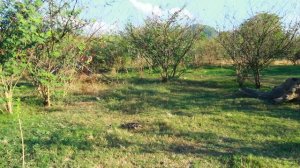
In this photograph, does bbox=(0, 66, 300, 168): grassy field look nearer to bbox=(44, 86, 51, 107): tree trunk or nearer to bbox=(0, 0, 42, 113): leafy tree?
bbox=(44, 86, 51, 107): tree trunk

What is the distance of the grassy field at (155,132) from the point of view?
519cm

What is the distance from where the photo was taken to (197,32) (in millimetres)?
12852

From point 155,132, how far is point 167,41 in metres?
6.56

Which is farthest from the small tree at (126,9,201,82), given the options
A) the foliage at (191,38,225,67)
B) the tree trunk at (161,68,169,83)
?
the foliage at (191,38,225,67)

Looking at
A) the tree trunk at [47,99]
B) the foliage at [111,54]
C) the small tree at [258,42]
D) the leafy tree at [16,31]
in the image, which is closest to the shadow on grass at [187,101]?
the small tree at [258,42]

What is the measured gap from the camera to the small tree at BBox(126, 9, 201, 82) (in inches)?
494

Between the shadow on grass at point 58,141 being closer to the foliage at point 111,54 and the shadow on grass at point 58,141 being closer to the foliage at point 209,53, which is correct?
the foliage at point 111,54

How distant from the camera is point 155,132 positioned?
6.34 m

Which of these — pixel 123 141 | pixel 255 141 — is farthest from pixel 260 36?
pixel 123 141

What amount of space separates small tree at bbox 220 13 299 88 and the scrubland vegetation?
0.03 metres

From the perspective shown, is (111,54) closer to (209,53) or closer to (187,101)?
(209,53)

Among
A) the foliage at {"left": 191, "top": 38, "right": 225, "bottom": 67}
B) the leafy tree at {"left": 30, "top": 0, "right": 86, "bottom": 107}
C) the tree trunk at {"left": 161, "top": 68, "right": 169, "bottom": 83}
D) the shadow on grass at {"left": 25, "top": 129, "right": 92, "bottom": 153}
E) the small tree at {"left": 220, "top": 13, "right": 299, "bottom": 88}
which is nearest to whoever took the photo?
the shadow on grass at {"left": 25, "top": 129, "right": 92, "bottom": 153}

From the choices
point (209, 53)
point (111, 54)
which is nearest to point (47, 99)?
point (111, 54)

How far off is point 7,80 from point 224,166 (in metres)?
4.68
